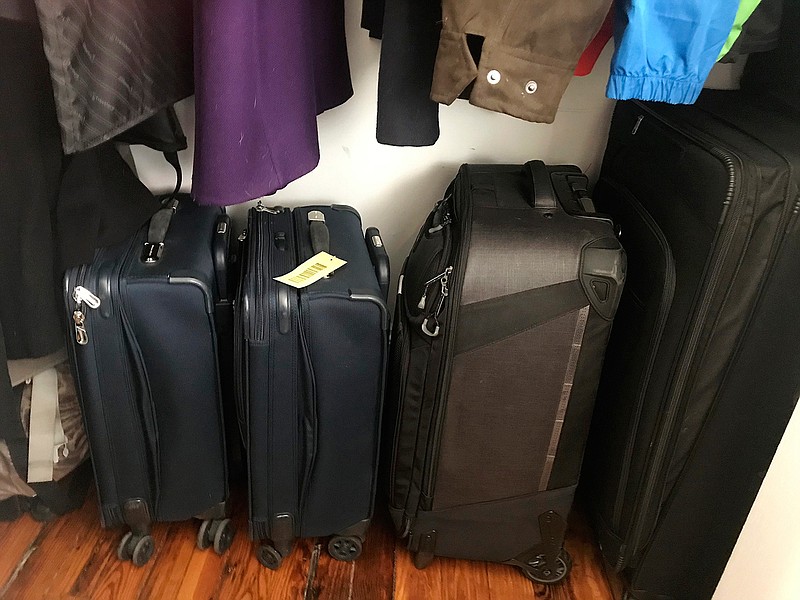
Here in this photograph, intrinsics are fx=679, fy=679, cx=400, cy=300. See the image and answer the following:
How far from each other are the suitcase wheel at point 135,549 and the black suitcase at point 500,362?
444mm

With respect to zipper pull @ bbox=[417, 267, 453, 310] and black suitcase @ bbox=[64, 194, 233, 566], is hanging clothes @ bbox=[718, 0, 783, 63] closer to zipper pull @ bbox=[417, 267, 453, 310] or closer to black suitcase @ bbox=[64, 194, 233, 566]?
zipper pull @ bbox=[417, 267, 453, 310]

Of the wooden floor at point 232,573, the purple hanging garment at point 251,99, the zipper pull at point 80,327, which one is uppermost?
the purple hanging garment at point 251,99

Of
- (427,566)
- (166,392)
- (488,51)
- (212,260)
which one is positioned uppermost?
(488,51)

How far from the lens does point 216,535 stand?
47.2 inches

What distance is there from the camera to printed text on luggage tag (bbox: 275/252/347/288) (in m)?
1.01


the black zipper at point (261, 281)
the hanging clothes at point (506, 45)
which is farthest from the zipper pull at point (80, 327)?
the hanging clothes at point (506, 45)

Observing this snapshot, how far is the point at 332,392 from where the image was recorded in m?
1.05

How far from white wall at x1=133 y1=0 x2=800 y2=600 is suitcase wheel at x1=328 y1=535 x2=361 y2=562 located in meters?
0.56

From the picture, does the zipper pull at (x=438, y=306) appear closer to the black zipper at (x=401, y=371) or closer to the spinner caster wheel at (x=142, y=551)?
the black zipper at (x=401, y=371)

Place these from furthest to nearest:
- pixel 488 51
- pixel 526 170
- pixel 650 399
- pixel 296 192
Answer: pixel 296 192 → pixel 526 170 → pixel 650 399 → pixel 488 51

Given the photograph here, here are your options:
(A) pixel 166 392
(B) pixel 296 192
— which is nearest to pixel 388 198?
(B) pixel 296 192

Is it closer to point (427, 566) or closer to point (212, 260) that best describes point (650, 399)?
point (427, 566)

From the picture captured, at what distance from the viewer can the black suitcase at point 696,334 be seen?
2.84 feet

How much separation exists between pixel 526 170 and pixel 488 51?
43 cm
